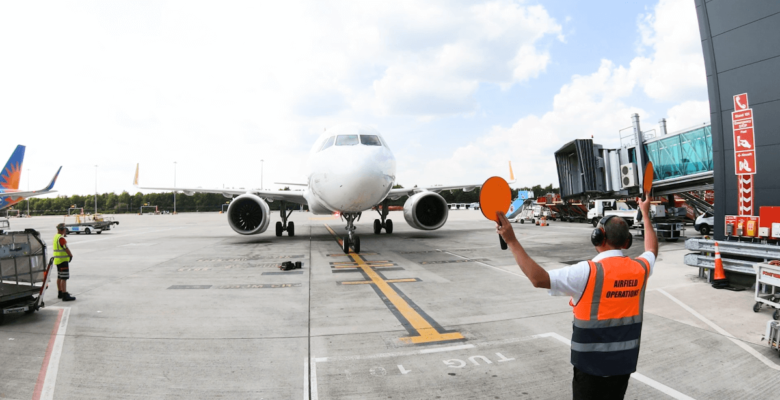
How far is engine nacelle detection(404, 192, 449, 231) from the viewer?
1571 cm

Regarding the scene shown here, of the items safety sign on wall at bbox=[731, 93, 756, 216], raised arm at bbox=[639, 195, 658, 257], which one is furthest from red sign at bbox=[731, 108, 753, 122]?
raised arm at bbox=[639, 195, 658, 257]

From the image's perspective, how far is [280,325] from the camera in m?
5.18

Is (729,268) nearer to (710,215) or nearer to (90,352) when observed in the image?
(90,352)

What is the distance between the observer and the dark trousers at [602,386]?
2213 mm

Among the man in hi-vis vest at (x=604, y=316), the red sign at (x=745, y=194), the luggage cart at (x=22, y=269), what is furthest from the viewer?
the red sign at (x=745, y=194)

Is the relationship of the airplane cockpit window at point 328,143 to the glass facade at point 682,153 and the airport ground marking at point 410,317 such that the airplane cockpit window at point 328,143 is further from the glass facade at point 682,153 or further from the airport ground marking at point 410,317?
the glass facade at point 682,153

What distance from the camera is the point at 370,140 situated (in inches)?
468

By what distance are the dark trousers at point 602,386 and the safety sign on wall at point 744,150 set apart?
297 inches

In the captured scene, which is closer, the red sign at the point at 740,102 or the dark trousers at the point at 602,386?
the dark trousers at the point at 602,386

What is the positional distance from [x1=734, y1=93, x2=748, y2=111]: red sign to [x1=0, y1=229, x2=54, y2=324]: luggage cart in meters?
12.1

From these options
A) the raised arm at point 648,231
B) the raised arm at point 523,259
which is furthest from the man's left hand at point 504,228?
the raised arm at point 648,231

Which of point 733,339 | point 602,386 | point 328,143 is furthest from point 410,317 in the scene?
point 328,143

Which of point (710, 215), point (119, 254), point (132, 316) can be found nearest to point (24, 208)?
point (119, 254)

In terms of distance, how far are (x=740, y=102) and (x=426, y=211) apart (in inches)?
412
